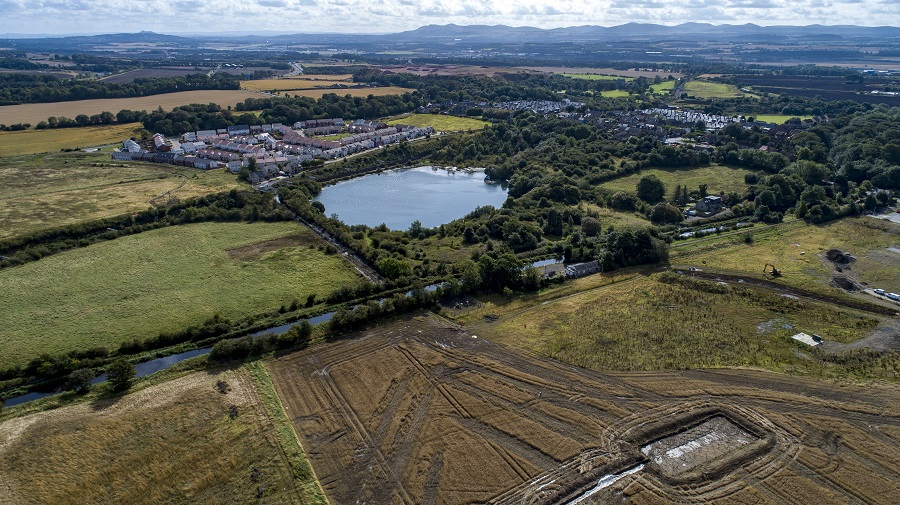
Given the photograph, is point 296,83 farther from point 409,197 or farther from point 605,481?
point 605,481

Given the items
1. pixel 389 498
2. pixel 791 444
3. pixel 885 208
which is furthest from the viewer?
pixel 885 208

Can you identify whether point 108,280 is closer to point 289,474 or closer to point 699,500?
point 289,474

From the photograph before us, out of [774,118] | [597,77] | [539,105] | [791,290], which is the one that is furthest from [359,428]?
[597,77]

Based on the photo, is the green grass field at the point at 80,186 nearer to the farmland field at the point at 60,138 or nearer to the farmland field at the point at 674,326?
the farmland field at the point at 60,138

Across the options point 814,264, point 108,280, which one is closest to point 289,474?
point 108,280

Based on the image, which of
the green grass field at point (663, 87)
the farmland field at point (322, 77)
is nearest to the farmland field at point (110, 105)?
the farmland field at point (322, 77)

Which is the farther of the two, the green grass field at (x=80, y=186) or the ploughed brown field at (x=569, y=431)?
the green grass field at (x=80, y=186)

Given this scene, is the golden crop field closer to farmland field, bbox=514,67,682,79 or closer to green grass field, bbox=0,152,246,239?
green grass field, bbox=0,152,246,239

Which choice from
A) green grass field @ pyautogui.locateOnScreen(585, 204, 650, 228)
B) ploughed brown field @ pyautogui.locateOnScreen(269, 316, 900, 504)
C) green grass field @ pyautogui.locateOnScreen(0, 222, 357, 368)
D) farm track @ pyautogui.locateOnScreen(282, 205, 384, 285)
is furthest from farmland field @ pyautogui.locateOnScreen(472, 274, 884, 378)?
green grass field @ pyautogui.locateOnScreen(0, 222, 357, 368)
